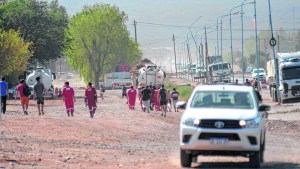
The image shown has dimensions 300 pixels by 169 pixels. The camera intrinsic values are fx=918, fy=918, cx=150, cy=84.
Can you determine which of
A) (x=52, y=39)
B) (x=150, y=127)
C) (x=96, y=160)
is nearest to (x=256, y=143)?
(x=96, y=160)

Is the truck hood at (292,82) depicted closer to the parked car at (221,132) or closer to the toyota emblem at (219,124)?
the parked car at (221,132)

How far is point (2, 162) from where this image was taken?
65.9 ft

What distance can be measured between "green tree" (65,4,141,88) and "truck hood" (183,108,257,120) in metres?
104

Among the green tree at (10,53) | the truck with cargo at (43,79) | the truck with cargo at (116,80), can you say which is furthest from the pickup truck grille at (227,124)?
the truck with cargo at (116,80)

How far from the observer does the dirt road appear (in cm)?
2084

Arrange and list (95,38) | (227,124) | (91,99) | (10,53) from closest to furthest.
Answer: (227,124)
(91,99)
(10,53)
(95,38)

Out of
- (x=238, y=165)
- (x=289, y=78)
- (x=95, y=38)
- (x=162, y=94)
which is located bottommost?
(x=238, y=165)

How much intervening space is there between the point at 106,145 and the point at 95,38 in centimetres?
9947

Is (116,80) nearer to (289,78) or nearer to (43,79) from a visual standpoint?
(43,79)

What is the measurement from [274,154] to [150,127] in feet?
39.8

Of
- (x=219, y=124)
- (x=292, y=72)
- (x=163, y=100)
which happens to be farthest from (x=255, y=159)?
(x=292, y=72)

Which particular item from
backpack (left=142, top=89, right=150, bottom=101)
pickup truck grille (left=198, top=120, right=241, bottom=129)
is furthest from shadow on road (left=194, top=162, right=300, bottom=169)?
backpack (left=142, top=89, right=150, bottom=101)

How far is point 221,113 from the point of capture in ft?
64.1

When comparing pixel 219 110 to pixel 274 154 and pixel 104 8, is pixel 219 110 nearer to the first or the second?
pixel 274 154
